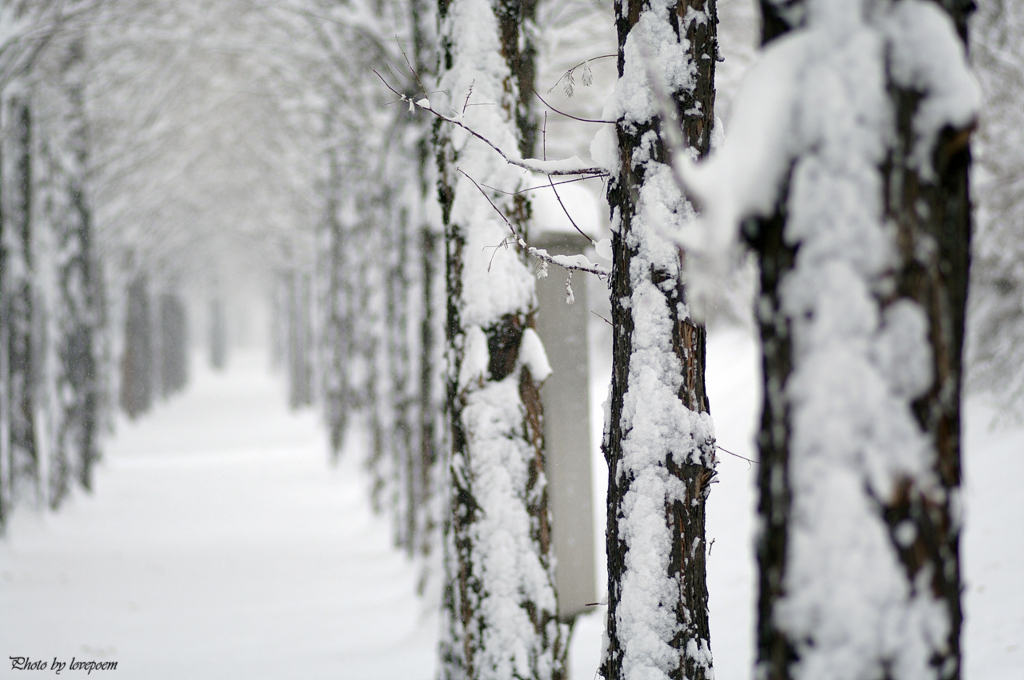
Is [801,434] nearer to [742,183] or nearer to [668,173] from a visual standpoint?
[742,183]

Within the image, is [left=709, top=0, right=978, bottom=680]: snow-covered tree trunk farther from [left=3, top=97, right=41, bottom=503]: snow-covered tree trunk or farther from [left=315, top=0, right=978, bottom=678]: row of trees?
[left=3, top=97, right=41, bottom=503]: snow-covered tree trunk

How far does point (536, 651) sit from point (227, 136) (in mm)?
24832

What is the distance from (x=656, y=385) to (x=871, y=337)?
147 cm

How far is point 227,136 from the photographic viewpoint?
25.9 metres

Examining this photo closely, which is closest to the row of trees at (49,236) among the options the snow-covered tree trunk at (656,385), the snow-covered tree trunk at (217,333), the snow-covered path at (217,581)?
the snow-covered path at (217,581)

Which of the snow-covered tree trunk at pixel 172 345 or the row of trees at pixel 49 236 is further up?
the row of trees at pixel 49 236

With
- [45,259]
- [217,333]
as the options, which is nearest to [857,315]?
[45,259]

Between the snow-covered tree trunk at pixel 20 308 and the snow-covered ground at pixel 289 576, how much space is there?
0.68 metres

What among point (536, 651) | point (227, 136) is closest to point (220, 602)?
point (536, 651)

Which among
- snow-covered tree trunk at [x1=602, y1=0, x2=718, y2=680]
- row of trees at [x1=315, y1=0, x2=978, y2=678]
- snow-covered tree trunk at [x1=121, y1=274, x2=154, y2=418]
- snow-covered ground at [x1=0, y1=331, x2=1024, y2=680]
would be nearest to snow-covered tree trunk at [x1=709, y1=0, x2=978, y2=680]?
row of trees at [x1=315, y1=0, x2=978, y2=678]

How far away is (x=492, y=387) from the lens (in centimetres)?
421

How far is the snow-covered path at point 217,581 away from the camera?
7000 millimetres

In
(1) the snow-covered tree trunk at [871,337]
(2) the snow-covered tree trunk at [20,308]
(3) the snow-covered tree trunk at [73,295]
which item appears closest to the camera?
(1) the snow-covered tree trunk at [871,337]

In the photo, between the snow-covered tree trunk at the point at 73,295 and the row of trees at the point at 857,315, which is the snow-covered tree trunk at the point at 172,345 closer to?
the snow-covered tree trunk at the point at 73,295
